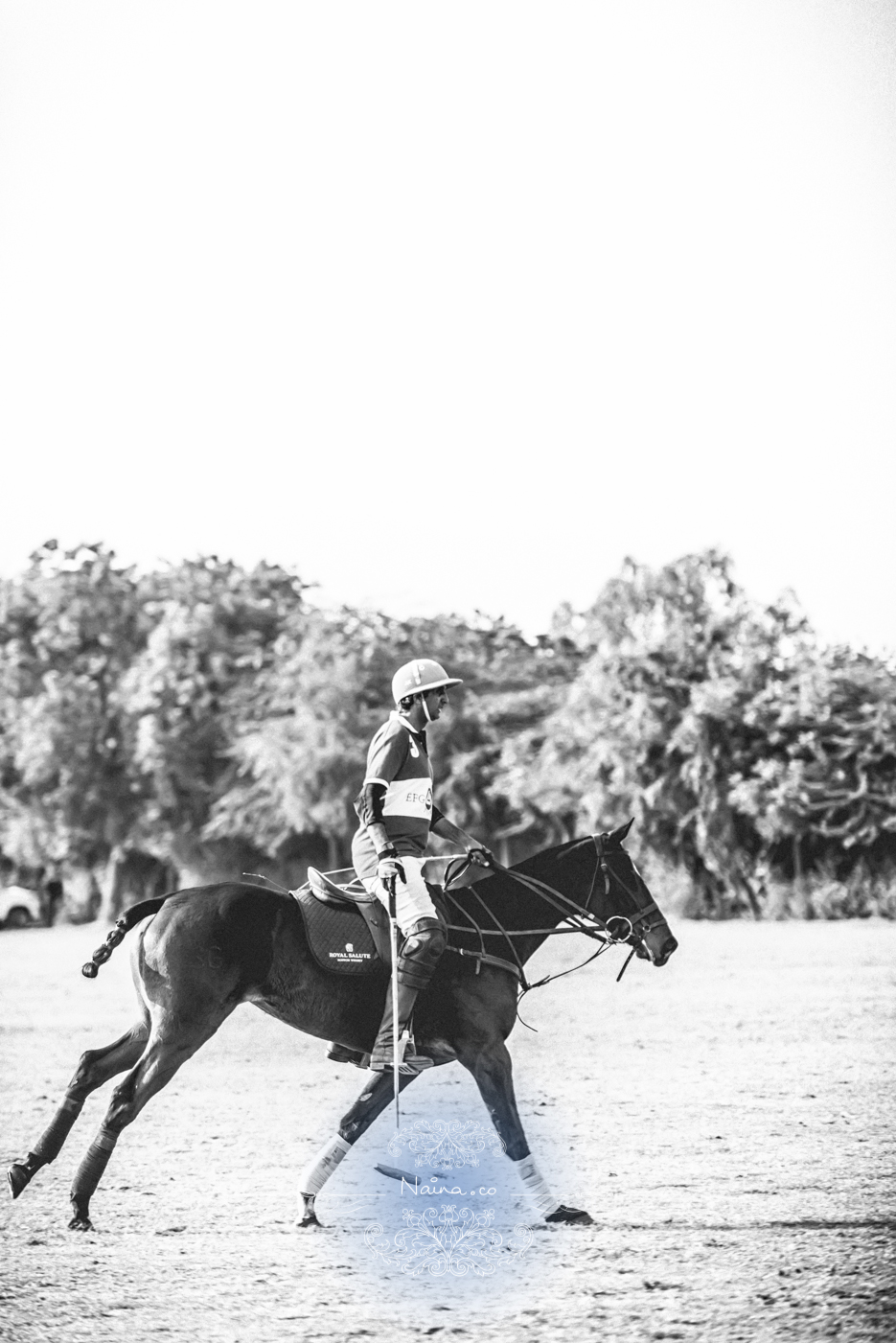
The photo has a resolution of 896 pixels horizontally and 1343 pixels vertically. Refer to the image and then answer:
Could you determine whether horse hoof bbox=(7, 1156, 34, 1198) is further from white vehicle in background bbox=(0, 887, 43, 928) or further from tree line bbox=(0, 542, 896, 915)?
white vehicle in background bbox=(0, 887, 43, 928)

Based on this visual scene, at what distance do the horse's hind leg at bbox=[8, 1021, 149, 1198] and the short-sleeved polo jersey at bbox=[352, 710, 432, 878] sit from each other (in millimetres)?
1493

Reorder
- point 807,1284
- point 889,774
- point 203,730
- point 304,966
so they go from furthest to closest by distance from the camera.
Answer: point 203,730, point 889,774, point 304,966, point 807,1284

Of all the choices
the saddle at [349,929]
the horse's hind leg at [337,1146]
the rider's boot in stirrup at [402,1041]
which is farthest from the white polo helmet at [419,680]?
the horse's hind leg at [337,1146]

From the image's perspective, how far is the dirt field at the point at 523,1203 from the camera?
6.30 m

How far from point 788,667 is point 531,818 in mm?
7483

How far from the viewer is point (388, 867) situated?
7.70 meters

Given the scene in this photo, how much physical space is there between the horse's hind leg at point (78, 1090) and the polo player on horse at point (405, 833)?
4.14ft

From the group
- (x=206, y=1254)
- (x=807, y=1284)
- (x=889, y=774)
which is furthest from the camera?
(x=889, y=774)

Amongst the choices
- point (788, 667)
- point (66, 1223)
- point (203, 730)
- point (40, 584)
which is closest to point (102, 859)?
point (203, 730)

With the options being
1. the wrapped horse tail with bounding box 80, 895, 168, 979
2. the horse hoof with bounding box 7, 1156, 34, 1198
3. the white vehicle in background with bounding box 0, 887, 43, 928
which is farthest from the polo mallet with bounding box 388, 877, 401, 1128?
the white vehicle in background with bounding box 0, 887, 43, 928

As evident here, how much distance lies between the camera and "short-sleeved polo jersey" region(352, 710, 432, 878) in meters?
7.99

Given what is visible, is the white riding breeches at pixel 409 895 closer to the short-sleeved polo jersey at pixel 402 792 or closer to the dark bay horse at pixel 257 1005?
the short-sleeved polo jersey at pixel 402 792

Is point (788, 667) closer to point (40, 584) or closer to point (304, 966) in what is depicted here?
point (40, 584)

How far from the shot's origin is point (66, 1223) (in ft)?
26.4
